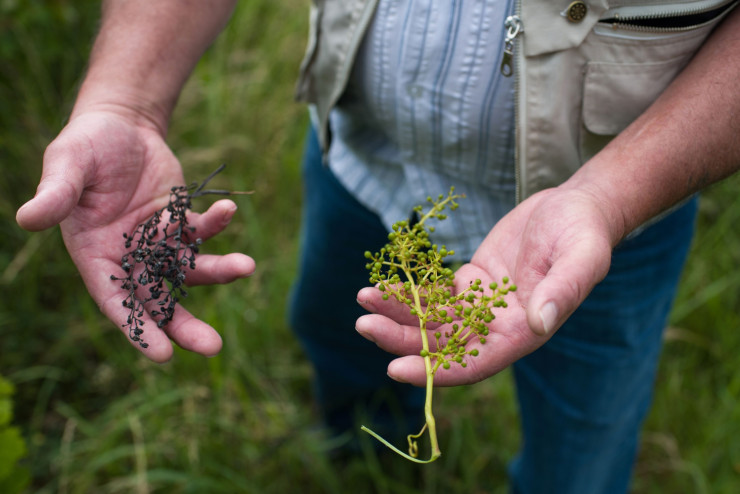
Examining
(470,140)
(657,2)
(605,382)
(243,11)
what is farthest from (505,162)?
(243,11)

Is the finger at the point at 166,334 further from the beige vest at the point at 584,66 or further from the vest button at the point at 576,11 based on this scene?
the vest button at the point at 576,11

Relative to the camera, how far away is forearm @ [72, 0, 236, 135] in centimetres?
175

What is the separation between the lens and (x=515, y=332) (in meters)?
1.31

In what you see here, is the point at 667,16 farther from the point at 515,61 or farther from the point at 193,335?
the point at 193,335

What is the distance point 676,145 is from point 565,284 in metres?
0.57

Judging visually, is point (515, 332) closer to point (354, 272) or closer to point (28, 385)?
point (354, 272)

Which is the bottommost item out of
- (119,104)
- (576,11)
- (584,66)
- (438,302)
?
(438,302)

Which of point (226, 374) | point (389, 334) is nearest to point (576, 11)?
point (389, 334)

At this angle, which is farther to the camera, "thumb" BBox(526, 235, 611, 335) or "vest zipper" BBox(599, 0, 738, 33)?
"vest zipper" BBox(599, 0, 738, 33)

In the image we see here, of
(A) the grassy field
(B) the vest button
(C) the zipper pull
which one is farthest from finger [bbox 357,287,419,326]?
(A) the grassy field

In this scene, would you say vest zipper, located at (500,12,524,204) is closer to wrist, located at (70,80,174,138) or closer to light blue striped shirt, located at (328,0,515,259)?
light blue striped shirt, located at (328,0,515,259)

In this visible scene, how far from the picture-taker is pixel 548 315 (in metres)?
1.13

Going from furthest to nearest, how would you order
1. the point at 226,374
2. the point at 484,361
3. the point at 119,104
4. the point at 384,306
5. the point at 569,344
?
the point at 226,374, the point at 569,344, the point at 119,104, the point at 384,306, the point at 484,361

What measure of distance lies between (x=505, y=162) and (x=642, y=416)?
3.71 feet
